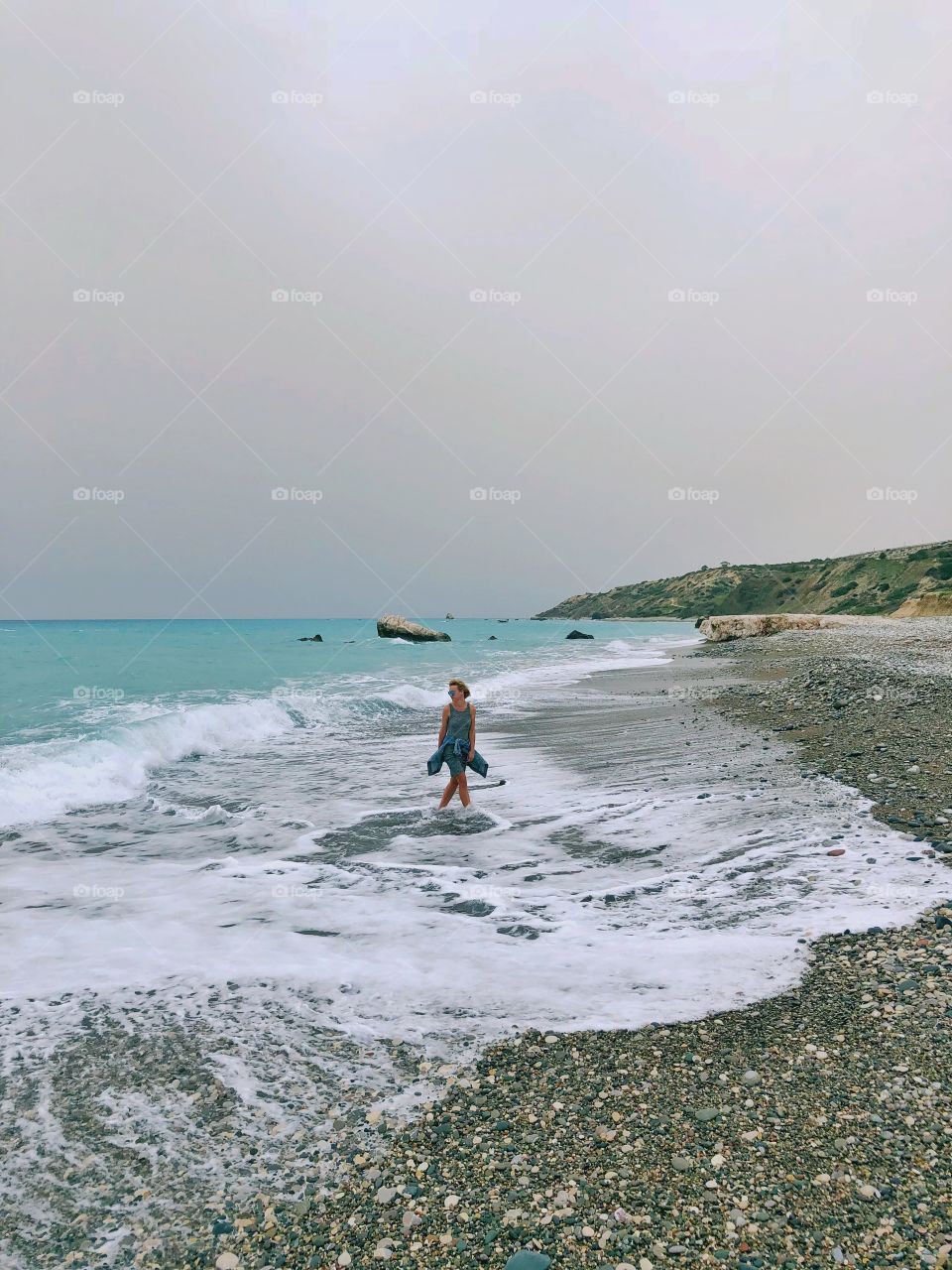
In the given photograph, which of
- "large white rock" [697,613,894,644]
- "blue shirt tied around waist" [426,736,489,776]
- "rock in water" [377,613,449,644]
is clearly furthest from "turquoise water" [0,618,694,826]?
"rock in water" [377,613,449,644]

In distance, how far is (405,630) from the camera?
82.5 metres

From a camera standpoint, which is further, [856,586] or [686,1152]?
[856,586]

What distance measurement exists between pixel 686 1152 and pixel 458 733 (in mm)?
7577

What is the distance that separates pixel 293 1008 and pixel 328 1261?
2.33 m

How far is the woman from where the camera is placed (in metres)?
10.6

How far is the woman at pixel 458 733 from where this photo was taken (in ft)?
34.7

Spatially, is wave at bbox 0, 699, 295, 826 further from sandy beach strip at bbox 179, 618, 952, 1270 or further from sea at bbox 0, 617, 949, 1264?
sandy beach strip at bbox 179, 618, 952, 1270

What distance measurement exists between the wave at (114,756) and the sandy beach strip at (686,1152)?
1011cm

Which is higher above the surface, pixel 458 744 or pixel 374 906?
pixel 458 744

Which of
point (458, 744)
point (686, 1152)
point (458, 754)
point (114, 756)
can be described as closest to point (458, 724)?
point (458, 744)

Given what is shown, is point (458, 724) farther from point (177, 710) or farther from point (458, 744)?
point (177, 710)

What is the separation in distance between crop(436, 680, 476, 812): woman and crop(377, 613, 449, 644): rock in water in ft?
227

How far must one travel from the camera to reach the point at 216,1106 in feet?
12.8

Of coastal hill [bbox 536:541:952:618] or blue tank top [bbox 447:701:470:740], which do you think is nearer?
blue tank top [bbox 447:701:470:740]
